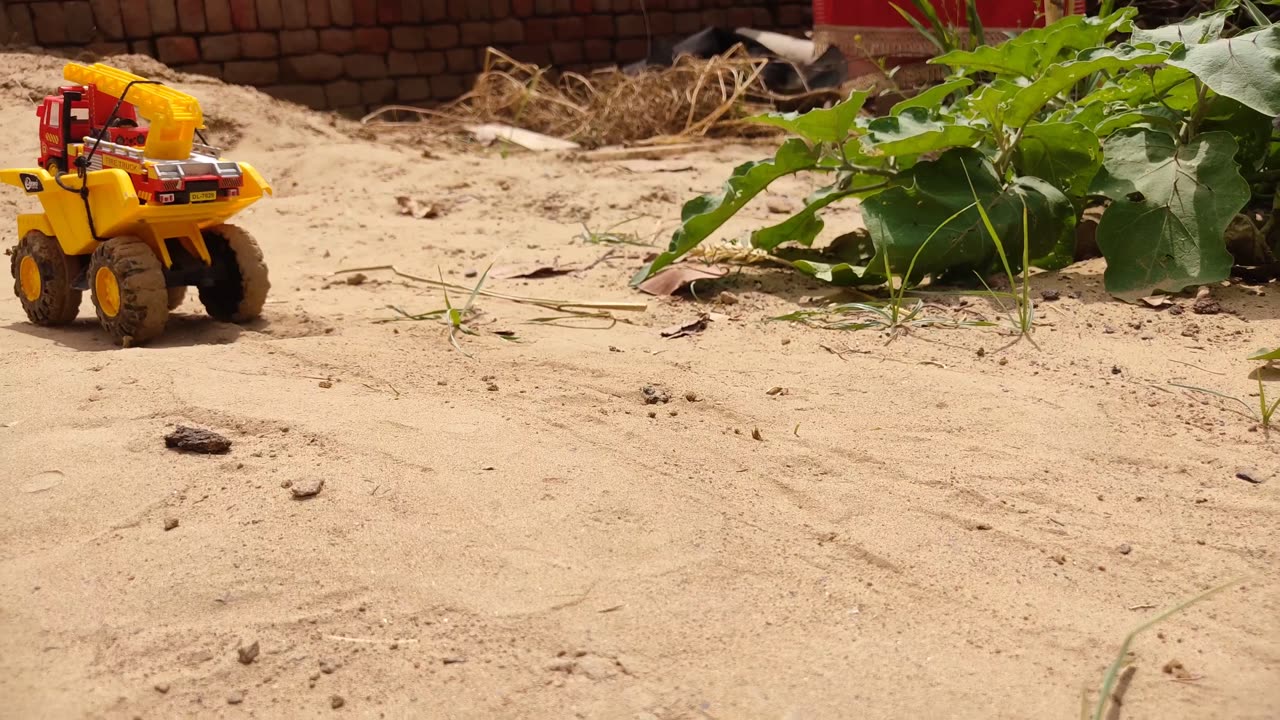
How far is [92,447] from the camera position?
1.99 m

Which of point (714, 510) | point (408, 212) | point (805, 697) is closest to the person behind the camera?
point (805, 697)

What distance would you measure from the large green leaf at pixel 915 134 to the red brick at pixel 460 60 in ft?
14.0

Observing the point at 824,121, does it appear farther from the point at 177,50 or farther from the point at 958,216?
the point at 177,50

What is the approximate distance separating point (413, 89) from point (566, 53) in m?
0.93

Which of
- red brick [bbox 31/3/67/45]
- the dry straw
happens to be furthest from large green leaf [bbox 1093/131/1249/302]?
red brick [bbox 31/3/67/45]

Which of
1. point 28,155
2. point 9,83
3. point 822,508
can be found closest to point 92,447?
point 822,508

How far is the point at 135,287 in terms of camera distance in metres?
2.66

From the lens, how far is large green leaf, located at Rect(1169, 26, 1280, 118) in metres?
2.56

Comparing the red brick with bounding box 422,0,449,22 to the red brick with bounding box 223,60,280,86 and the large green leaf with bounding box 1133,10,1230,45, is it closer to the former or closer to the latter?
the red brick with bounding box 223,60,280,86

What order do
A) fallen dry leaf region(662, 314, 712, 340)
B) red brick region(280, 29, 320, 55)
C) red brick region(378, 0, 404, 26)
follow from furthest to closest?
1. red brick region(378, 0, 404, 26)
2. red brick region(280, 29, 320, 55)
3. fallen dry leaf region(662, 314, 712, 340)

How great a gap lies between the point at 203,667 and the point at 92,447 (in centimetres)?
70

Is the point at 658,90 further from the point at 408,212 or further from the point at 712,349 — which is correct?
the point at 712,349

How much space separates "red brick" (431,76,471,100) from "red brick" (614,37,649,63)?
923 mm

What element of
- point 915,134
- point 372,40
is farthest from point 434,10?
point 915,134
